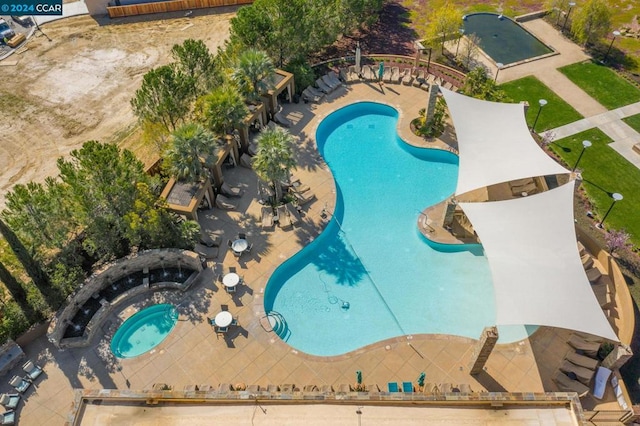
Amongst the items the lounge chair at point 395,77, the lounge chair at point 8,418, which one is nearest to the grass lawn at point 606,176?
the lounge chair at point 395,77

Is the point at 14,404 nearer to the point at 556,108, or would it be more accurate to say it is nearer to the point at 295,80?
the point at 295,80

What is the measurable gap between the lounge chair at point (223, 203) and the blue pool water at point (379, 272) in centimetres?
671

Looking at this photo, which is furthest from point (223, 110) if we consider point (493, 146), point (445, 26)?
point (445, 26)

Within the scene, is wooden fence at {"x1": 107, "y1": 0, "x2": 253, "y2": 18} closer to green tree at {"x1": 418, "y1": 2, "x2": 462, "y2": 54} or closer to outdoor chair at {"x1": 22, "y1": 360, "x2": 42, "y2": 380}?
green tree at {"x1": 418, "y1": 2, "x2": 462, "y2": 54}

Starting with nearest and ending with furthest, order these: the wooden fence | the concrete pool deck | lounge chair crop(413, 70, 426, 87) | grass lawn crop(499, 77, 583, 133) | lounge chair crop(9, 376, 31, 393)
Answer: lounge chair crop(9, 376, 31, 393) < the concrete pool deck < grass lawn crop(499, 77, 583, 133) < lounge chair crop(413, 70, 426, 87) < the wooden fence

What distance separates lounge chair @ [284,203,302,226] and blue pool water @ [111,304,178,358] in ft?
33.5

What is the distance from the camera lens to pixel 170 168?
31469 mm

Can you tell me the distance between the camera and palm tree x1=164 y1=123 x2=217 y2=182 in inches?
1198

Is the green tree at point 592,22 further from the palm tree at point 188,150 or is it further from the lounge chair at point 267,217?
the palm tree at point 188,150

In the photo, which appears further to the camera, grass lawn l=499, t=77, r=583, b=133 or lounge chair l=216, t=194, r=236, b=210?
grass lawn l=499, t=77, r=583, b=133

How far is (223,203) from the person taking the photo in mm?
33719

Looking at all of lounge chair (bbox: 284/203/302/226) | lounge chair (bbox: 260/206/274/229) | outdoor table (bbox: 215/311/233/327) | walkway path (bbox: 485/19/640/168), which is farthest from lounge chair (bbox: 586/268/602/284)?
outdoor table (bbox: 215/311/233/327)

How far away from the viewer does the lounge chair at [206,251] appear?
30652 millimetres

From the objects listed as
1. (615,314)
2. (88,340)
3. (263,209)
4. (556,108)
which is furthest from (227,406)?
(556,108)
